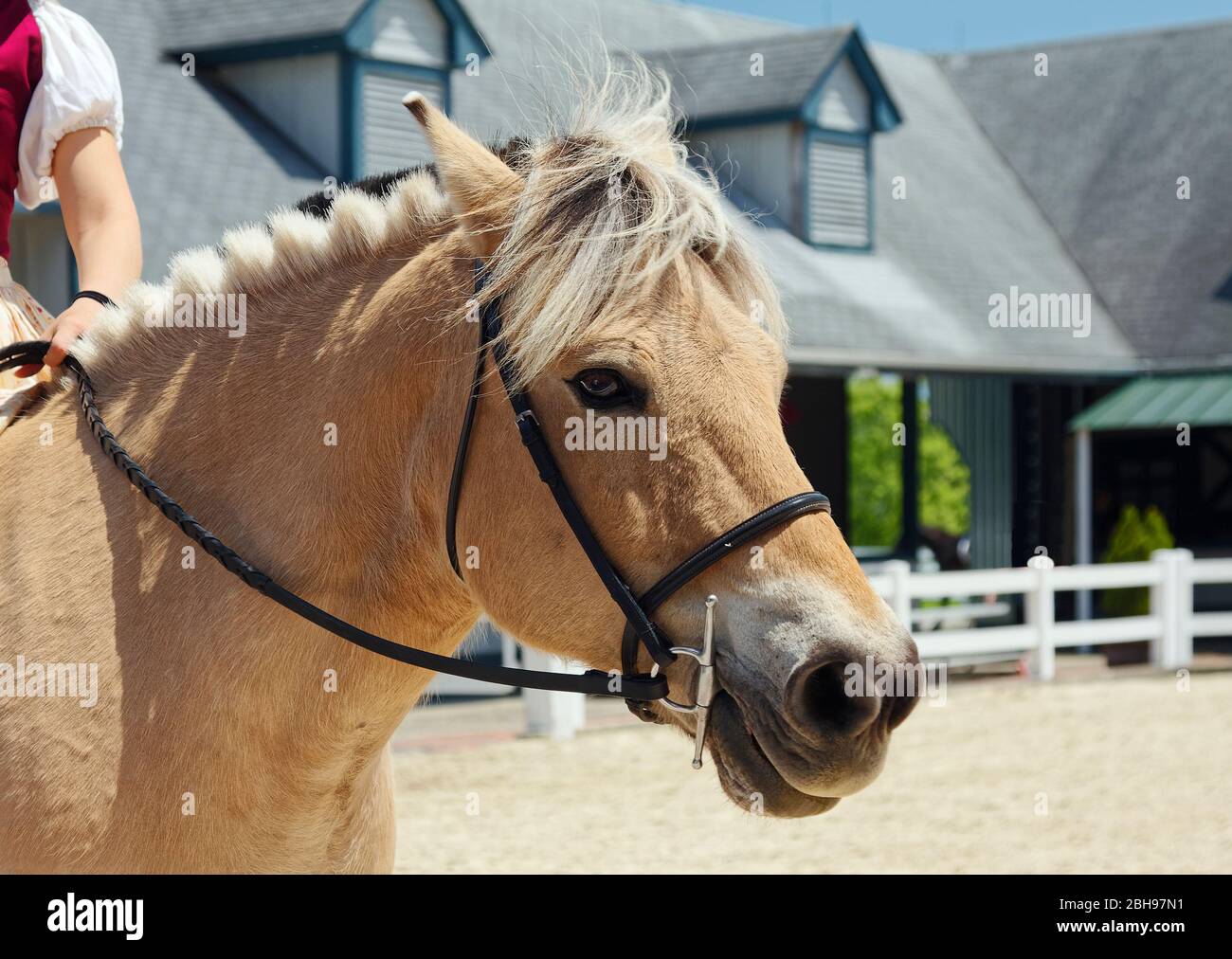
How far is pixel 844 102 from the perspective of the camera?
17.7 m

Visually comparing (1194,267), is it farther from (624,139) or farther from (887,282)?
(624,139)

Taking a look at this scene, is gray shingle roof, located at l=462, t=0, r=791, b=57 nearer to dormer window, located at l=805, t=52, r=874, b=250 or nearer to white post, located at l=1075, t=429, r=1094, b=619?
dormer window, located at l=805, t=52, r=874, b=250

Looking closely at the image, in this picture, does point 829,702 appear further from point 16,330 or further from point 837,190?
point 837,190

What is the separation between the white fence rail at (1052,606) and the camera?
13.9 meters

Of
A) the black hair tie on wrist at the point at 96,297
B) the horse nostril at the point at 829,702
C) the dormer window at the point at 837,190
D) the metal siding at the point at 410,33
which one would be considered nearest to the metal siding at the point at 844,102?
the dormer window at the point at 837,190

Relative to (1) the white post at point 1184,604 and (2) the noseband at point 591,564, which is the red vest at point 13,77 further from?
(1) the white post at point 1184,604

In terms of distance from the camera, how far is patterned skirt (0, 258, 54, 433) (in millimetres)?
2770

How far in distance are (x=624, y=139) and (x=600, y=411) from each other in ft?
1.80

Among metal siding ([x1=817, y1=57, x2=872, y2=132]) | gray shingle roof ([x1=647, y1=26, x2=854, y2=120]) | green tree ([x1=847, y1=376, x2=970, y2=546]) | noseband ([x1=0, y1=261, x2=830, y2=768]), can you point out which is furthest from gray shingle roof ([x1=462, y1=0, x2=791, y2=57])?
noseband ([x1=0, y1=261, x2=830, y2=768])

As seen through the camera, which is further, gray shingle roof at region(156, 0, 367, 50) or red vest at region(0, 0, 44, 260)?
gray shingle roof at region(156, 0, 367, 50)

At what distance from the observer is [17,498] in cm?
258

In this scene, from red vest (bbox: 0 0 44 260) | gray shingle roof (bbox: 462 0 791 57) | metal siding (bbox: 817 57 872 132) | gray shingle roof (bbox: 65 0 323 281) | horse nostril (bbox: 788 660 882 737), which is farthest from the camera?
gray shingle roof (bbox: 462 0 791 57)

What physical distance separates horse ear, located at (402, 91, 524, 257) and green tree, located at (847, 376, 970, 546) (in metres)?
31.5

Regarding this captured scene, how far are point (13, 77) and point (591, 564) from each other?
1715 millimetres
